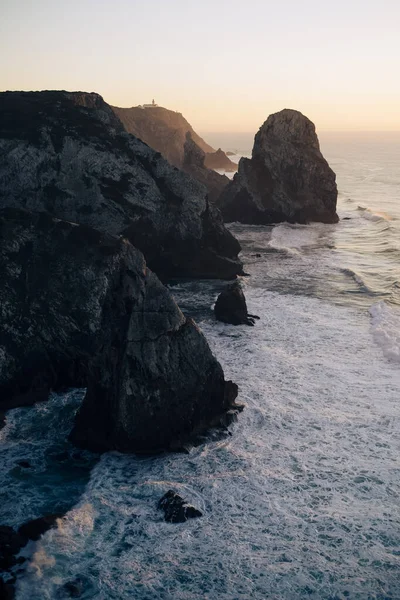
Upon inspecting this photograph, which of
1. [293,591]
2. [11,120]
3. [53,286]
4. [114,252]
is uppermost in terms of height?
[11,120]

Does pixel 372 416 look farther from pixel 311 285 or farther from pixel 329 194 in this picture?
pixel 329 194

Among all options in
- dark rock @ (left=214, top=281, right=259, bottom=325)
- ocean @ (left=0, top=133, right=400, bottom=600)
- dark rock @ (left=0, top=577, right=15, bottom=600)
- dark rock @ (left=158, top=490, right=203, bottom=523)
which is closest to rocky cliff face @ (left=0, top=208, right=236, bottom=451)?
ocean @ (left=0, top=133, right=400, bottom=600)

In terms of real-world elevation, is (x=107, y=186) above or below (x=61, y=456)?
above

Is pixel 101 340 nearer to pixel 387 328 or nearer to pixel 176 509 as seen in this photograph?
pixel 176 509

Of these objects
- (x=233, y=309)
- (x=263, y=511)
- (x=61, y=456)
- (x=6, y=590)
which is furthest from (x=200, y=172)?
(x=6, y=590)

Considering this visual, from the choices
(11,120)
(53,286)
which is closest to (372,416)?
(53,286)

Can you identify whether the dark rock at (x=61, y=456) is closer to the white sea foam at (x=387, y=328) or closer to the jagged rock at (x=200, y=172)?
the white sea foam at (x=387, y=328)
